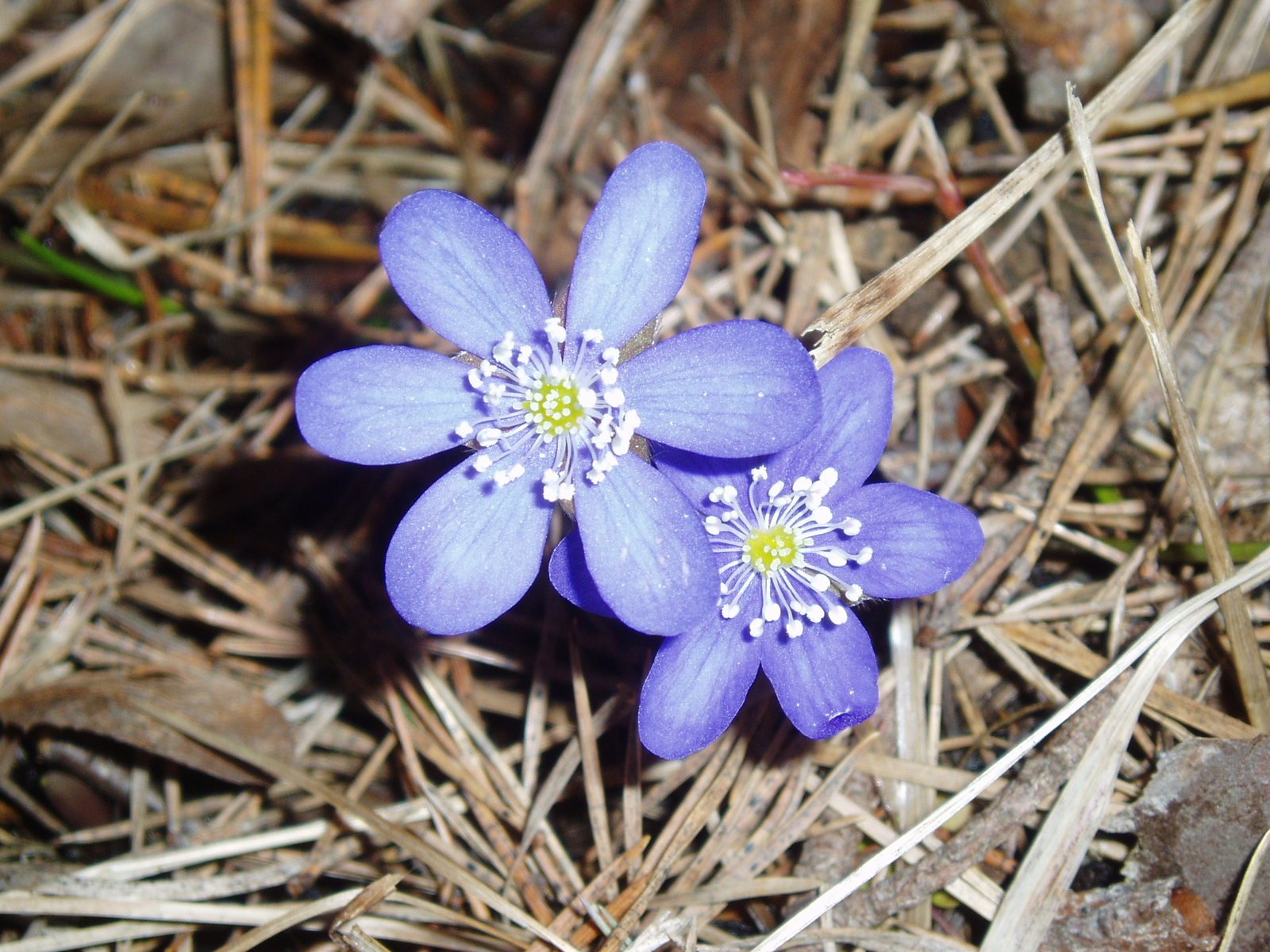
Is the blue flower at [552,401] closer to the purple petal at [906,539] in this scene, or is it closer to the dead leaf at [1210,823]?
the purple petal at [906,539]

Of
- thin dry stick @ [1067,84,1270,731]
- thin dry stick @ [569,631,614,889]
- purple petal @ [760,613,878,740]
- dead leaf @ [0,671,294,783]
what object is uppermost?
thin dry stick @ [1067,84,1270,731]

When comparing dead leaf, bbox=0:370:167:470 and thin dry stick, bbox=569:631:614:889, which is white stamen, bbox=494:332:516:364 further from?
dead leaf, bbox=0:370:167:470

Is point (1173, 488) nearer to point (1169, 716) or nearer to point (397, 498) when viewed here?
point (1169, 716)

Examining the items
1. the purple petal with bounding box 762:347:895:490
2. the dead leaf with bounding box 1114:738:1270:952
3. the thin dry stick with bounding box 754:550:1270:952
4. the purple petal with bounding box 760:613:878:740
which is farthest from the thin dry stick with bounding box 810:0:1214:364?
the dead leaf with bounding box 1114:738:1270:952

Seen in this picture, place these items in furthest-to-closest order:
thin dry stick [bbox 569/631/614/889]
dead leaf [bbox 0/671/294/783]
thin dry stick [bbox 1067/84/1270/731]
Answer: dead leaf [bbox 0/671/294/783] → thin dry stick [bbox 569/631/614/889] → thin dry stick [bbox 1067/84/1270/731]

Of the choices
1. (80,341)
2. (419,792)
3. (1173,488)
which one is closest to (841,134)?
(1173,488)

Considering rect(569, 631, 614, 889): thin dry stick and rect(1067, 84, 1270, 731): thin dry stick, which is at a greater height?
rect(1067, 84, 1270, 731): thin dry stick
